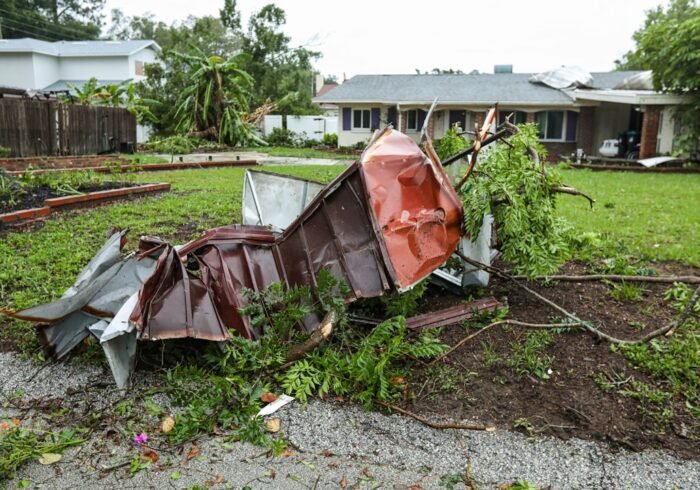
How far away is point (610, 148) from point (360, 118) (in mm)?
12124

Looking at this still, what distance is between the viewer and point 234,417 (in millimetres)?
3393

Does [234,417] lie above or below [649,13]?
below

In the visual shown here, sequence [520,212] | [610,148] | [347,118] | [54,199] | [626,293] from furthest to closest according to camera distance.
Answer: [347,118] → [610,148] → [54,199] → [626,293] → [520,212]

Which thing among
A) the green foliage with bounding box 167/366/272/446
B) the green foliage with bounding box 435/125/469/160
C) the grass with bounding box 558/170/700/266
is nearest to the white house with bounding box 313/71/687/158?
the grass with bounding box 558/170/700/266

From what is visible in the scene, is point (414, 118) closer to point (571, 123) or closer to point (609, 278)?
point (571, 123)

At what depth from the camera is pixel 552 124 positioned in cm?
2747

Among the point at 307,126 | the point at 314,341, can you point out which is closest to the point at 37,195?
the point at 314,341

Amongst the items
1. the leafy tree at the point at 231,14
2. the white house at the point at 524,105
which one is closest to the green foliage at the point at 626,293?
the white house at the point at 524,105

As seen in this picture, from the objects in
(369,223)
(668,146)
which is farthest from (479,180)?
(668,146)

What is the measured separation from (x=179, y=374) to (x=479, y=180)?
2602mm

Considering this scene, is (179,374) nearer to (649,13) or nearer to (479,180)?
(479,180)

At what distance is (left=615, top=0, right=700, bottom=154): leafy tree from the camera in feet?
65.1

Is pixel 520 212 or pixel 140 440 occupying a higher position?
pixel 520 212

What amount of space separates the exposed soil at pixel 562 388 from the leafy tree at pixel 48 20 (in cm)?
5877
